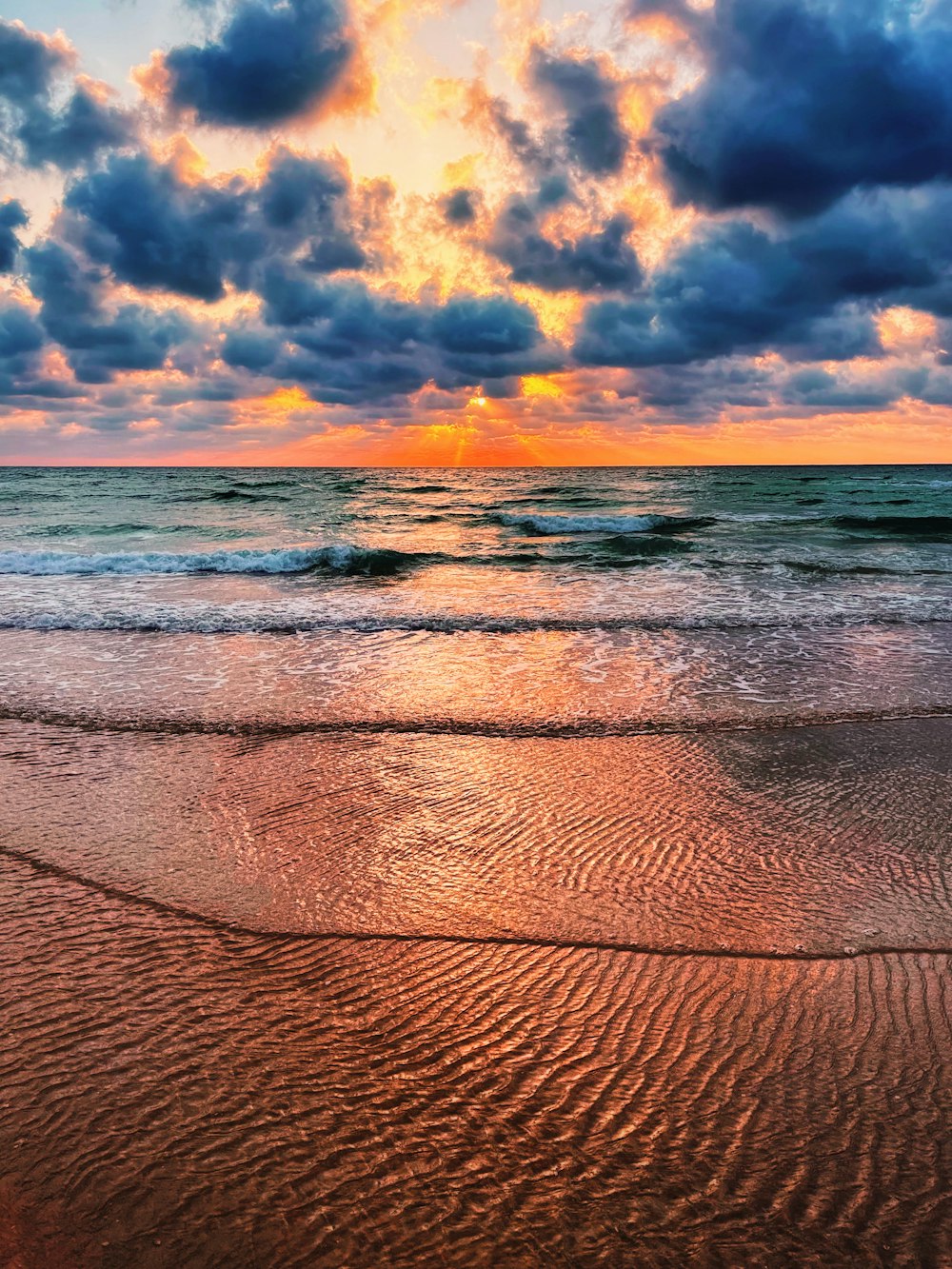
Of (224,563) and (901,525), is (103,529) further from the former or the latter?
(901,525)

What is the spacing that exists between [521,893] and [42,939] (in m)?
2.11

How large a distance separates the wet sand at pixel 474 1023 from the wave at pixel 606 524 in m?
25.5

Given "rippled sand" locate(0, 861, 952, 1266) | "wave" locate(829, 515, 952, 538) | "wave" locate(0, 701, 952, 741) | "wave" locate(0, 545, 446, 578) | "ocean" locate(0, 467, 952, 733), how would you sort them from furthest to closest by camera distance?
1. "wave" locate(829, 515, 952, 538)
2. "wave" locate(0, 545, 446, 578)
3. "ocean" locate(0, 467, 952, 733)
4. "wave" locate(0, 701, 952, 741)
5. "rippled sand" locate(0, 861, 952, 1266)

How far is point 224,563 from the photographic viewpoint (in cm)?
1919

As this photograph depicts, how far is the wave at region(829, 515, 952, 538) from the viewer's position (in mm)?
29156

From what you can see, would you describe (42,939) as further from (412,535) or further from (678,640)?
(412,535)

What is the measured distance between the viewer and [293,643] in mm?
9977

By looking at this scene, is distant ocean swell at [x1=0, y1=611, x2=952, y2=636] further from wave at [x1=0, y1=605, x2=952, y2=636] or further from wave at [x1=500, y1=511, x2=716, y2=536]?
wave at [x1=500, y1=511, x2=716, y2=536]

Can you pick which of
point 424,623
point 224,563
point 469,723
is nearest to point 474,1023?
point 469,723

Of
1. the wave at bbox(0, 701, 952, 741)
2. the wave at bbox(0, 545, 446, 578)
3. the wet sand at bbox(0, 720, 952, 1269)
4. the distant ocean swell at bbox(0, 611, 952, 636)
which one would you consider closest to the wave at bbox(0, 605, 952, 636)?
the distant ocean swell at bbox(0, 611, 952, 636)

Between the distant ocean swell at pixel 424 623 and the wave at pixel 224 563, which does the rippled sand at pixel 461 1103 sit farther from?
the wave at pixel 224 563

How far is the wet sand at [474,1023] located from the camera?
2084mm

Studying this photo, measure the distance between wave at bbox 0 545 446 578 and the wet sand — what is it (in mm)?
13710

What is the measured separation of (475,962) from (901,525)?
33.3m
